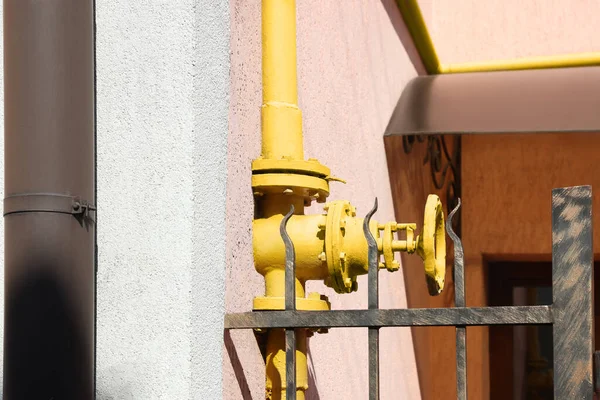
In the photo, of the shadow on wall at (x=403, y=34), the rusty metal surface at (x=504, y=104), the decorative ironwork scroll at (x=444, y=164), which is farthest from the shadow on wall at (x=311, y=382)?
the decorative ironwork scroll at (x=444, y=164)

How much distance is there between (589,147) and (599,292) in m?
0.95

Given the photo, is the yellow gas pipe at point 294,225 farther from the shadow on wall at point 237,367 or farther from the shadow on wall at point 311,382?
the shadow on wall at point 311,382

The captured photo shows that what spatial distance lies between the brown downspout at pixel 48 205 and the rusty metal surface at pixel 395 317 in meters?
0.37

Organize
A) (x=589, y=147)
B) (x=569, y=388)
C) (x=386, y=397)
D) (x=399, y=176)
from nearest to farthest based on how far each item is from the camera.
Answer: (x=569, y=388) → (x=386, y=397) → (x=399, y=176) → (x=589, y=147)

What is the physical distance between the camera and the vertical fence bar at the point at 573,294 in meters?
2.01

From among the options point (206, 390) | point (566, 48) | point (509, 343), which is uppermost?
point (566, 48)

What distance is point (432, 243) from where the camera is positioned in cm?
235

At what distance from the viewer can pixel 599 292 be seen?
270 inches

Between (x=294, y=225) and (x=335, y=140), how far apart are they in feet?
4.64

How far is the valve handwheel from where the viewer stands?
2.34m

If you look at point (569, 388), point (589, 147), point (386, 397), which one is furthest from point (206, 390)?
point (589, 147)

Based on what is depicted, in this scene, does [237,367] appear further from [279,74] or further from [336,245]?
[279,74]

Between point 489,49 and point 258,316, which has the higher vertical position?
point 489,49

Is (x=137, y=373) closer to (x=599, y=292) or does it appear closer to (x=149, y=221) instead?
(x=149, y=221)
